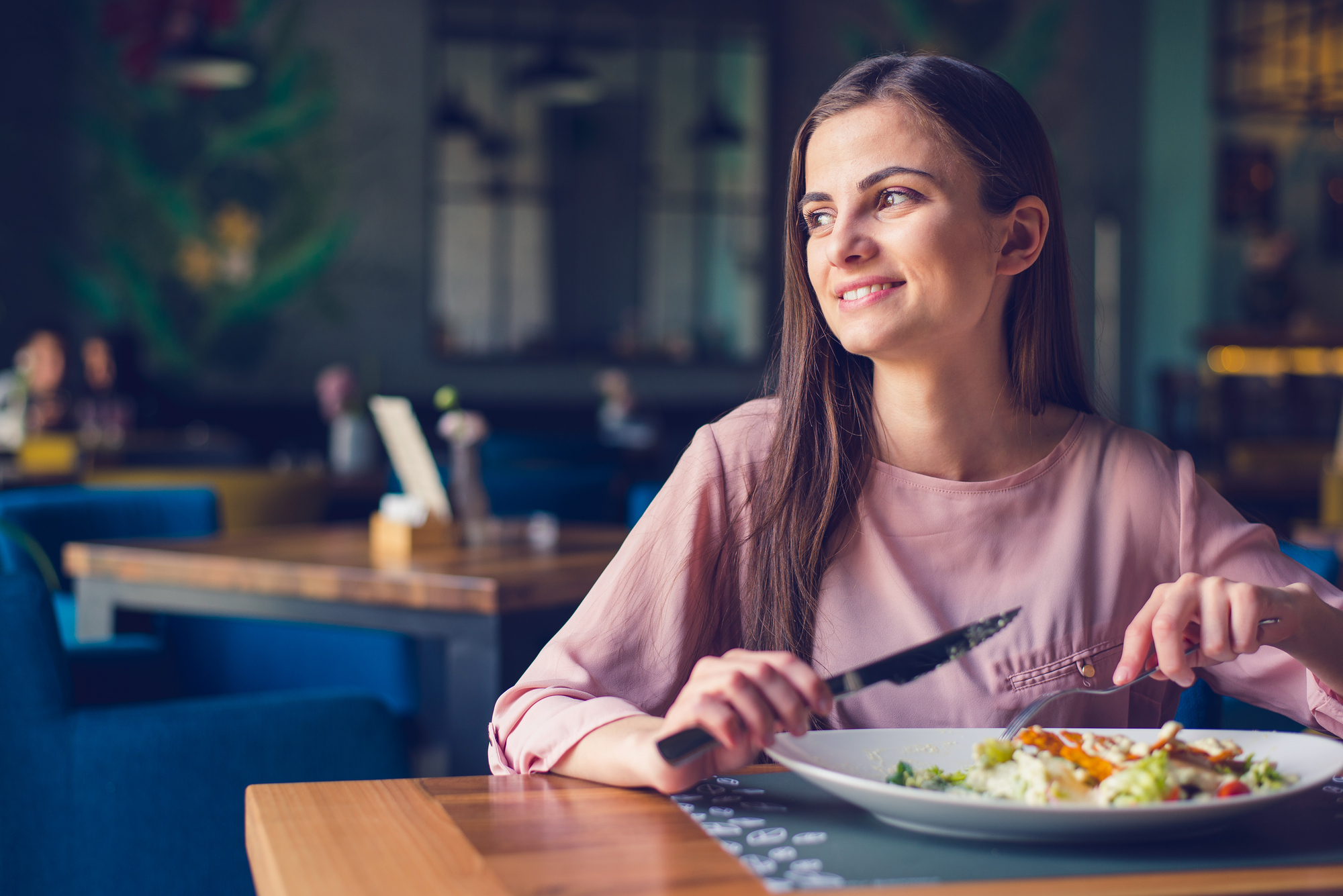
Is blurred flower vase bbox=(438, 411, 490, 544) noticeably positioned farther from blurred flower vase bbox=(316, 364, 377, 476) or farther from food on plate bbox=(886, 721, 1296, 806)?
blurred flower vase bbox=(316, 364, 377, 476)

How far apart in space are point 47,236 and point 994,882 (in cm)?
815

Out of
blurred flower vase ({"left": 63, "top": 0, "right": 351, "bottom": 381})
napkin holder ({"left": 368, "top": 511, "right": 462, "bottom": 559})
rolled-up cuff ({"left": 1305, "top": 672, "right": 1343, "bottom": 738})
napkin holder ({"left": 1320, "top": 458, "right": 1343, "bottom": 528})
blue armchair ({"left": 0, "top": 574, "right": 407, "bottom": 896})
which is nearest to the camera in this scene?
rolled-up cuff ({"left": 1305, "top": 672, "right": 1343, "bottom": 738})

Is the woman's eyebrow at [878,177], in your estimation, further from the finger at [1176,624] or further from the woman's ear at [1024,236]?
the finger at [1176,624]

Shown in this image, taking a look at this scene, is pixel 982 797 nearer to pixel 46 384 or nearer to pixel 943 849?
pixel 943 849

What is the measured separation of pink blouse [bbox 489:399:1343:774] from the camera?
3.78 feet

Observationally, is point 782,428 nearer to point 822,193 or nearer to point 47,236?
point 822,193

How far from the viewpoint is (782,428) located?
129 cm

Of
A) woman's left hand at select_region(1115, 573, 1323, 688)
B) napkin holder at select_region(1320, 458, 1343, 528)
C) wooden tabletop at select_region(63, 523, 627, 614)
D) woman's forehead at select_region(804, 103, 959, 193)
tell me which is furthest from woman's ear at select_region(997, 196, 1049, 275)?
napkin holder at select_region(1320, 458, 1343, 528)

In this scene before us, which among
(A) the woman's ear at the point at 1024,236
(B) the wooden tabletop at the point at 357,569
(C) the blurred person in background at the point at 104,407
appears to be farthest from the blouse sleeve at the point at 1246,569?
(C) the blurred person in background at the point at 104,407

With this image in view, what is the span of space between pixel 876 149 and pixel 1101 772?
2.00ft

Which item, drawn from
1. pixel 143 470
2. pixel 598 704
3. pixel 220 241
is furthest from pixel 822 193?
pixel 220 241

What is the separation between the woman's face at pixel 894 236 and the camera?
1160 mm

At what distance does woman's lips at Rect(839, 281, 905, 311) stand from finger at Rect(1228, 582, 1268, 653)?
0.38 metres

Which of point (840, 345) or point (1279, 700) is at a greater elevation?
point (840, 345)
